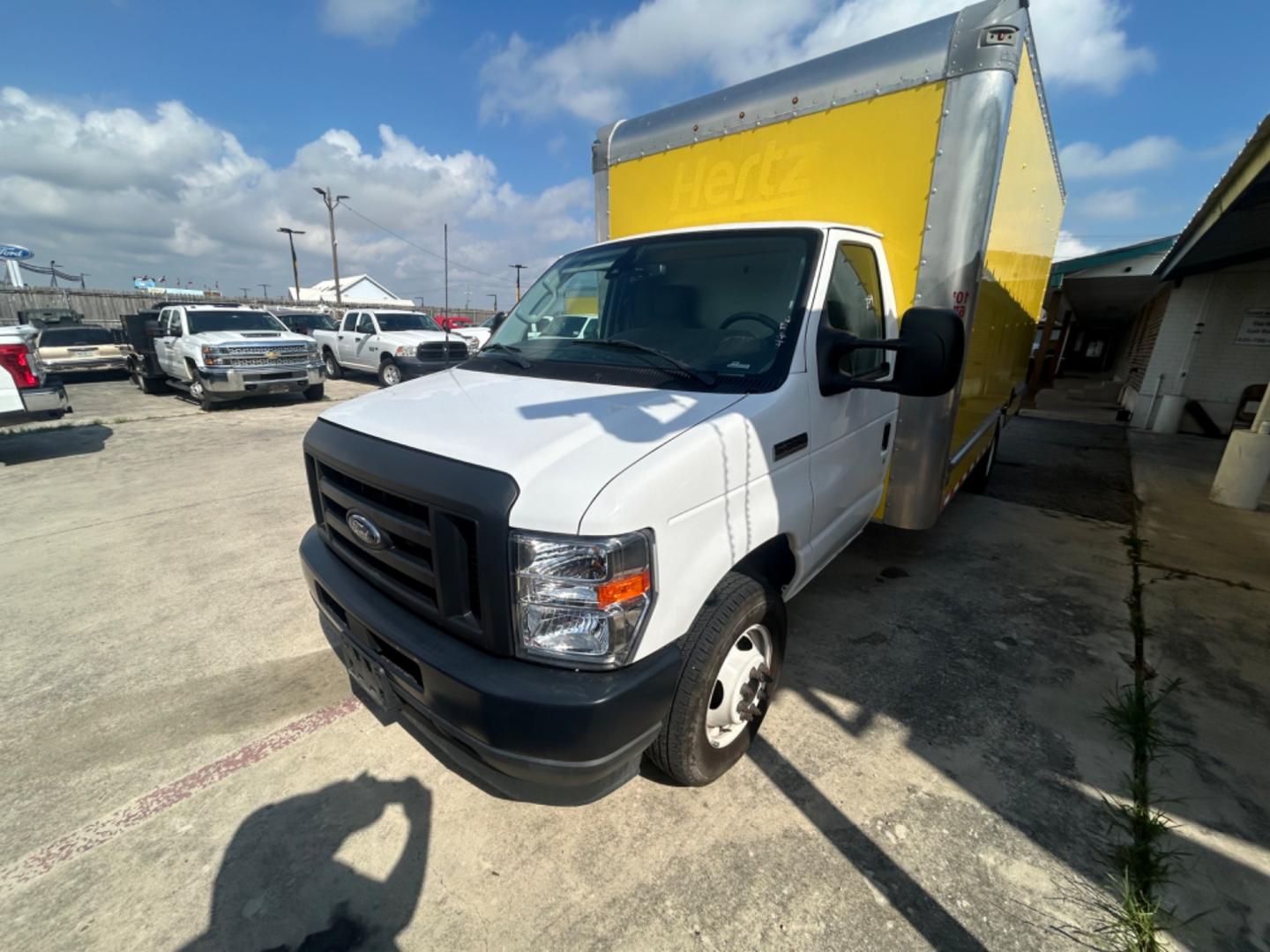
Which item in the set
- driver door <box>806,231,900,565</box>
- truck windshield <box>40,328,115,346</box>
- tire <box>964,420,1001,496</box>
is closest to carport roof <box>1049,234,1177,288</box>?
tire <box>964,420,1001,496</box>

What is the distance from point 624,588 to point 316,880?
154cm

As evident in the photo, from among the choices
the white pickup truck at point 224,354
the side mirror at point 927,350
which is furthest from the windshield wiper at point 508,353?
the white pickup truck at point 224,354

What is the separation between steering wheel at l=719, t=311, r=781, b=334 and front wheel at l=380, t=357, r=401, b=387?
42.7 ft

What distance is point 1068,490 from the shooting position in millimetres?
Answer: 6551

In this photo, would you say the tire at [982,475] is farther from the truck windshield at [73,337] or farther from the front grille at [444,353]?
the truck windshield at [73,337]

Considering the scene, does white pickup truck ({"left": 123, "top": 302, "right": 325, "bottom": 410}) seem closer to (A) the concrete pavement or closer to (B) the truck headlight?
(B) the truck headlight

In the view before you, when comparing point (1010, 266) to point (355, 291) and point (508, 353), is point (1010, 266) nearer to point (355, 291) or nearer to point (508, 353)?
point (508, 353)

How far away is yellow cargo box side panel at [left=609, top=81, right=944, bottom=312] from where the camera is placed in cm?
295

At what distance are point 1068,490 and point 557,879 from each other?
7.30 metres

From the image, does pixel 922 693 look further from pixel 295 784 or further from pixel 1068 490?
pixel 1068 490

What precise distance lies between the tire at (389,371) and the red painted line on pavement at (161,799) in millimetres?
12449

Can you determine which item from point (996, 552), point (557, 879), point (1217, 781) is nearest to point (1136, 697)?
point (1217, 781)

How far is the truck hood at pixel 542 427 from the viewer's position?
5.14 feet

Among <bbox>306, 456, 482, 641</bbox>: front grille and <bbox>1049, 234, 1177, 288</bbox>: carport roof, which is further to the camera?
<bbox>1049, 234, 1177, 288</bbox>: carport roof
